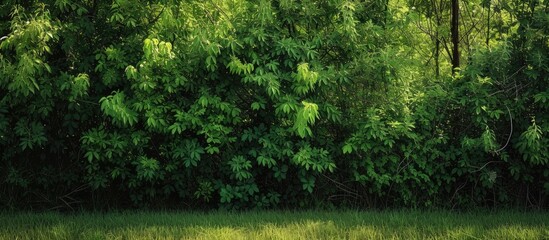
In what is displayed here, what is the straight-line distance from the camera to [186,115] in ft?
23.5

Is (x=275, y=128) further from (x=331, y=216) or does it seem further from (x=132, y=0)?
(x=132, y=0)

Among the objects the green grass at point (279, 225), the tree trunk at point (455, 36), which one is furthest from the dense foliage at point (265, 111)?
Answer: the tree trunk at point (455, 36)

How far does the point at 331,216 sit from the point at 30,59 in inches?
149

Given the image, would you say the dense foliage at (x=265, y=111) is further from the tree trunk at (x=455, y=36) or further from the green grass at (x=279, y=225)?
the tree trunk at (x=455, y=36)

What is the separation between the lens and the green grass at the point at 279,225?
5.79 m

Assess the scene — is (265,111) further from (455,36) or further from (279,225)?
(455,36)

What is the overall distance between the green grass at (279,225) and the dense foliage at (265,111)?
63cm

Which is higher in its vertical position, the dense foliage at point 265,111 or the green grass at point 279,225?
the dense foliage at point 265,111

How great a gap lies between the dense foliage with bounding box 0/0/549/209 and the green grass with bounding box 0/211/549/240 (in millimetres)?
632

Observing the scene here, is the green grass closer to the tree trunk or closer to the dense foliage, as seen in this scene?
the dense foliage

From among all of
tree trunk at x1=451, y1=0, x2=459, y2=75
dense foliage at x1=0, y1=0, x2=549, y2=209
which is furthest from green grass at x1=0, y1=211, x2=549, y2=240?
tree trunk at x1=451, y1=0, x2=459, y2=75

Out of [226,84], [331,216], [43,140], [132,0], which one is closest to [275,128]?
[226,84]

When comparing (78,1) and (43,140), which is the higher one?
(78,1)

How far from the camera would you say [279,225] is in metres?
6.29
